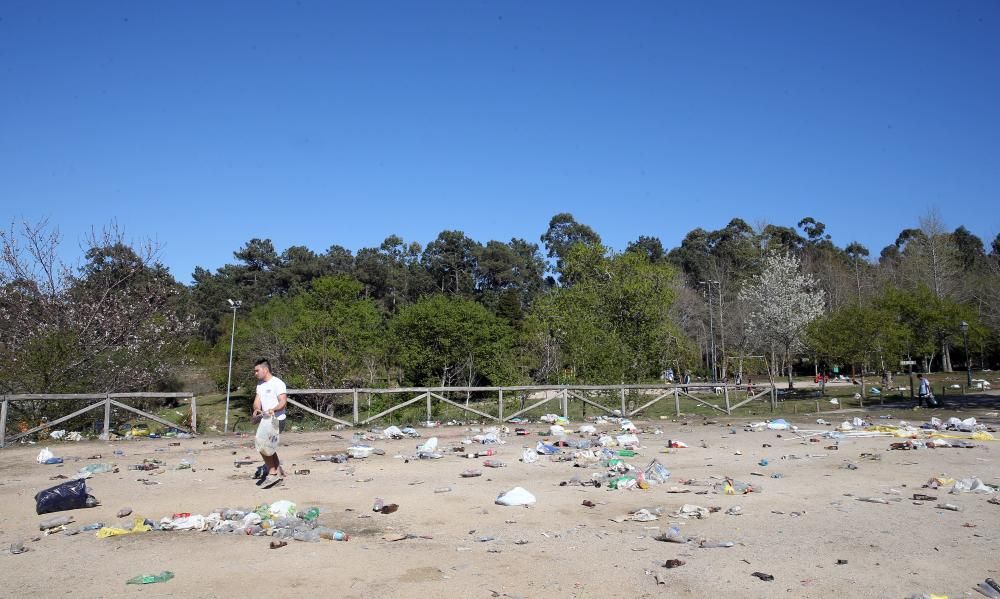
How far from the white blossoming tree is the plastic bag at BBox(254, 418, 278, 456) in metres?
42.6

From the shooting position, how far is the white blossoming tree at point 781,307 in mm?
49250

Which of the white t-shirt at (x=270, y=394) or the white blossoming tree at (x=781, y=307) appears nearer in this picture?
the white t-shirt at (x=270, y=394)

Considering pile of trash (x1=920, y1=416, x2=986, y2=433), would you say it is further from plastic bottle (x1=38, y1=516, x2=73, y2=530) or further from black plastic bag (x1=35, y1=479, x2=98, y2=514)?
plastic bottle (x1=38, y1=516, x2=73, y2=530)

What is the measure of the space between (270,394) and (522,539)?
15.7 feet

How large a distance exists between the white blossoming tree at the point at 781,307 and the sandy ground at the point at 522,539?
38.8 metres

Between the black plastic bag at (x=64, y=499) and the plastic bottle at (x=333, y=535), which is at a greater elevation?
the black plastic bag at (x=64, y=499)

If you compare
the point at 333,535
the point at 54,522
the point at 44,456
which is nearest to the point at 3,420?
the point at 44,456

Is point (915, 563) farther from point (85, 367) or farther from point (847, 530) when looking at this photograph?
point (85, 367)

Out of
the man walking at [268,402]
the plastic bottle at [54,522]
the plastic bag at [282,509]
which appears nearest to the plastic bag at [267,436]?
the man walking at [268,402]

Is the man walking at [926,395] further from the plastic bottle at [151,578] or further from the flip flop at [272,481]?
the plastic bottle at [151,578]

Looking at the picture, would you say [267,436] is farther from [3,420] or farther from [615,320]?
[615,320]

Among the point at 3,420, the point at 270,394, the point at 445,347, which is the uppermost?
the point at 445,347

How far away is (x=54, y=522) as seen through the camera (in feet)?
25.1

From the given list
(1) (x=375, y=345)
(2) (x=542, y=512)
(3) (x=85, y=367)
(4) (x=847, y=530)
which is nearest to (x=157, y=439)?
(3) (x=85, y=367)
